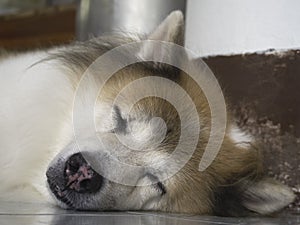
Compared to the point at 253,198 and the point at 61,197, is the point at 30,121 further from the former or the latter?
the point at 253,198

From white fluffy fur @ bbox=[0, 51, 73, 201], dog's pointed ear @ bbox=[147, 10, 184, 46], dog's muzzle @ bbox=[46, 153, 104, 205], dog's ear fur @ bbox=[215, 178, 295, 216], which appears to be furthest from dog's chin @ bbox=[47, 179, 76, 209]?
dog's pointed ear @ bbox=[147, 10, 184, 46]

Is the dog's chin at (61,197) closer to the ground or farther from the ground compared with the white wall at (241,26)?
closer to the ground

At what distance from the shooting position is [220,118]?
2.43 meters

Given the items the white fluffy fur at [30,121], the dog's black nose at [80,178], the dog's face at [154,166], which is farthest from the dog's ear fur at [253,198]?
the white fluffy fur at [30,121]

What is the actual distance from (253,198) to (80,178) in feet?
2.10

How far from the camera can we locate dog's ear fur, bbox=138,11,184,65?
233cm

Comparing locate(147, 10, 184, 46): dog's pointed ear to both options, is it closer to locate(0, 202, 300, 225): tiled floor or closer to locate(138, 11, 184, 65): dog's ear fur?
locate(138, 11, 184, 65): dog's ear fur

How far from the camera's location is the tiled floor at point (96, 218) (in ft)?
5.59

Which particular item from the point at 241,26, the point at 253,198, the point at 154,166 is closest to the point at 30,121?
the point at 154,166

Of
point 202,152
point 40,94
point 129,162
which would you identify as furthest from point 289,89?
point 40,94

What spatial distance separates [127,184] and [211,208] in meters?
0.35

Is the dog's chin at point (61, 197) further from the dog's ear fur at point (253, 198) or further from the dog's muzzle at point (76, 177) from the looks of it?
the dog's ear fur at point (253, 198)

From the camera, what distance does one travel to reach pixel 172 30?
234 centimetres

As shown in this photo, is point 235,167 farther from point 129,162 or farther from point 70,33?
point 70,33
